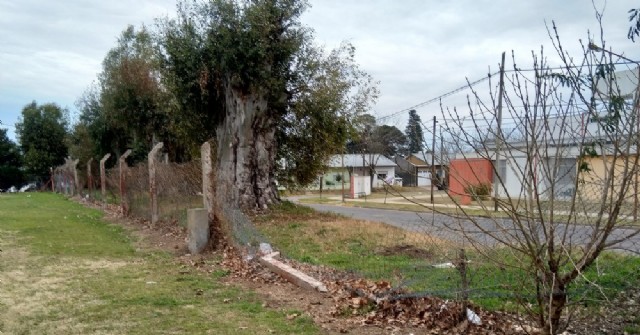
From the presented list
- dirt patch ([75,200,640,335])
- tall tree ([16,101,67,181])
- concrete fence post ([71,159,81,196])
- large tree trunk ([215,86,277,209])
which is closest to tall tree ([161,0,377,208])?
large tree trunk ([215,86,277,209])

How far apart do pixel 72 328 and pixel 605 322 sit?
195 inches

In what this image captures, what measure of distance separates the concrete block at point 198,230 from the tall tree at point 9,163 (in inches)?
1919

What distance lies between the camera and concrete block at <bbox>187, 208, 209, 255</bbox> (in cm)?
1002

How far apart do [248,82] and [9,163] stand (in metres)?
45.8

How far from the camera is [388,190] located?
463 centimetres

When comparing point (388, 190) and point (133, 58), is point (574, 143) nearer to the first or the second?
point (388, 190)

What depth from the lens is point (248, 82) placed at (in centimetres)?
1616

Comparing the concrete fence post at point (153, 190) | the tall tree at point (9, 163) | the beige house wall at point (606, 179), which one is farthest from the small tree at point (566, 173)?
the tall tree at point (9, 163)

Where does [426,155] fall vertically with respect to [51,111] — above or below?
below

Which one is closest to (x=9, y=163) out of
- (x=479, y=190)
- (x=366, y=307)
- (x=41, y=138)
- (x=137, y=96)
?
(x=41, y=138)

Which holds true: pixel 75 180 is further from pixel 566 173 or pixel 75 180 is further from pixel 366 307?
pixel 566 173

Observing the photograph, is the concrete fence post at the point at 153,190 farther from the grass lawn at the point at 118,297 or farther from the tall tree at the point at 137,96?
the tall tree at the point at 137,96

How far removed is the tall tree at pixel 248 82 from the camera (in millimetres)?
15555

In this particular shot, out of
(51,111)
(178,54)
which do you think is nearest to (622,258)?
(178,54)
